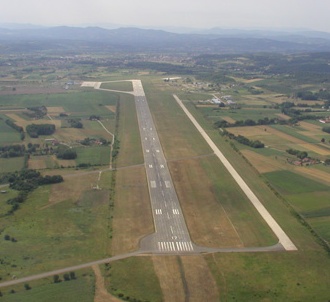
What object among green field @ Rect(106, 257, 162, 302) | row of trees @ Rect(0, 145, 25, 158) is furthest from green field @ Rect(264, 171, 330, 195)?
row of trees @ Rect(0, 145, 25, 158)

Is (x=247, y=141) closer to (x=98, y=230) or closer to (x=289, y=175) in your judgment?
(x=289, y=175)

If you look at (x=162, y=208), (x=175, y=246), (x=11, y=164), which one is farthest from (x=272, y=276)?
(x=11, y=164)

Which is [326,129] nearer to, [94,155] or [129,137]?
[129,137]

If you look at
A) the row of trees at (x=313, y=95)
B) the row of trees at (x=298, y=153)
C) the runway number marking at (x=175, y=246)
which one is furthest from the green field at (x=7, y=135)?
the row of trees at (x=313, y=95)

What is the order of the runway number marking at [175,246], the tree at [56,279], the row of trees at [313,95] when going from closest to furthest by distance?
1. the tree at [56,279]
2. the runway number marking at [175,246]
3. the row of trees at [313,95]

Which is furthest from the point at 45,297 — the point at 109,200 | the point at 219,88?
the point at 219,88

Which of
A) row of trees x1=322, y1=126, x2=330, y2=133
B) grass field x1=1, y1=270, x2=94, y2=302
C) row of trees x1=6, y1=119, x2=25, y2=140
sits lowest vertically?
row of trees x1=322, y1=126, x2=330, y2=133

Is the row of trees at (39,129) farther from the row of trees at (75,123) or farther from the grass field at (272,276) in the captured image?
the grass field at (272,276)

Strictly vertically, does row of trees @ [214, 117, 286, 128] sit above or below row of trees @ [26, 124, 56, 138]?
below

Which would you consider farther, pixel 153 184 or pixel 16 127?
pixel 16 127

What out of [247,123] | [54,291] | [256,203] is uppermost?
[54,291]

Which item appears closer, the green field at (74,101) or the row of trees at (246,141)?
the row of trees at (246,141)

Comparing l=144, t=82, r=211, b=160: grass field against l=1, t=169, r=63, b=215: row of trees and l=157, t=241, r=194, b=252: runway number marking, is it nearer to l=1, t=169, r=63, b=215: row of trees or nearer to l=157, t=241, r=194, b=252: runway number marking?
l=1, t=169, r=63, b=215: row of trees
